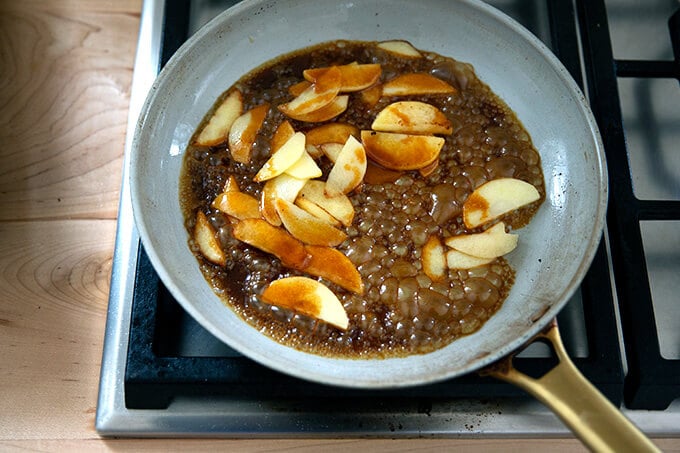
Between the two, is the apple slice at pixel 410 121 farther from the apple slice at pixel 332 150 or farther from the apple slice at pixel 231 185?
the apple slice at pixel 231 185

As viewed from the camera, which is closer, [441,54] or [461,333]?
[461,333]

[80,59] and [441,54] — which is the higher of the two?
[441,54]

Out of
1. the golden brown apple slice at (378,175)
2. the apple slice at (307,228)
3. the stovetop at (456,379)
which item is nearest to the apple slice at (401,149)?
the golden brown apple slice at (378,175)

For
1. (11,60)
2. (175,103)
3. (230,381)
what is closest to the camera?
(230,381)

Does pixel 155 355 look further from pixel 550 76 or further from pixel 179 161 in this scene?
pixel 550 76

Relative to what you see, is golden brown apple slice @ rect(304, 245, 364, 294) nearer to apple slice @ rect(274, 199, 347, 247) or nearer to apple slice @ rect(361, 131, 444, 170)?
apple slice @ rect(274, 199, 347, 247)

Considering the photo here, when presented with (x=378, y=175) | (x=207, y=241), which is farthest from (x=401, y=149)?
(x=207, y=241)

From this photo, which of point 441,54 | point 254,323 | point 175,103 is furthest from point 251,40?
point 254,323
